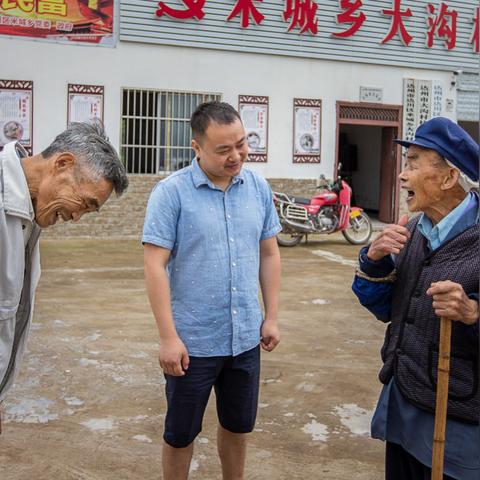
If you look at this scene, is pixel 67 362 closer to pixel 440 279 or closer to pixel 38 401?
pixel 38 401

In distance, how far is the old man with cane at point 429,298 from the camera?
7.00ft

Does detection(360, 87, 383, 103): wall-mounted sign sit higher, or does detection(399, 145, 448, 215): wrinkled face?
detection(360, 87, 383, 103): wall-mounted sign

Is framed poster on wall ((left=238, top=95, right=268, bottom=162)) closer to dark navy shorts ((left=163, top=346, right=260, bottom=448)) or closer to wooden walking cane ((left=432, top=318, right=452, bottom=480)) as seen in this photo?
dark navy shorts ((left=163, top=346, right=260, bottom=448))

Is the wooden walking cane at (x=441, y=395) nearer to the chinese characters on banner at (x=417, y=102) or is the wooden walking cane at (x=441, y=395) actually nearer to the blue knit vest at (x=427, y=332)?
the blue knit vest at (x=427, y=332)

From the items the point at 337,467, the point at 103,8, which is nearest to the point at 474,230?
the point at 337,467

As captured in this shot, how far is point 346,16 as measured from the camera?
12547mm

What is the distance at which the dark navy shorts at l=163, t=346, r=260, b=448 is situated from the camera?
2.67 m

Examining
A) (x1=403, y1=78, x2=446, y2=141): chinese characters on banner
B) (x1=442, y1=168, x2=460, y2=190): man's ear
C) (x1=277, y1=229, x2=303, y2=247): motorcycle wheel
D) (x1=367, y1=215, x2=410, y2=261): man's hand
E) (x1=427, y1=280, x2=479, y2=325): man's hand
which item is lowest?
(x1=277, y1=229, x2=303, y2=247): motorcycle wheel

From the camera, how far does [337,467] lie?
132 inches

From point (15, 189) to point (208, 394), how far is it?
3.89 ft

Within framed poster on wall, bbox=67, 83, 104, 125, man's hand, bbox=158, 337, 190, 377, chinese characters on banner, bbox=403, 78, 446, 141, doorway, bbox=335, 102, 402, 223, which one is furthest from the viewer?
chinese characters on banner, bbox=403, 78, 446, 141

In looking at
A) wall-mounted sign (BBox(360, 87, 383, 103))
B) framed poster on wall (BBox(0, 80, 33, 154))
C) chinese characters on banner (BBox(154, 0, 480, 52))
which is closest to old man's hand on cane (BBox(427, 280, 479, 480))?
framed poster on wall (BBox(0, 80, 33, 154))

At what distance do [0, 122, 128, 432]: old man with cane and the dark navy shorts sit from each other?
699 mm

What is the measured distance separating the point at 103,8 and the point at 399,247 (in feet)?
31.6
